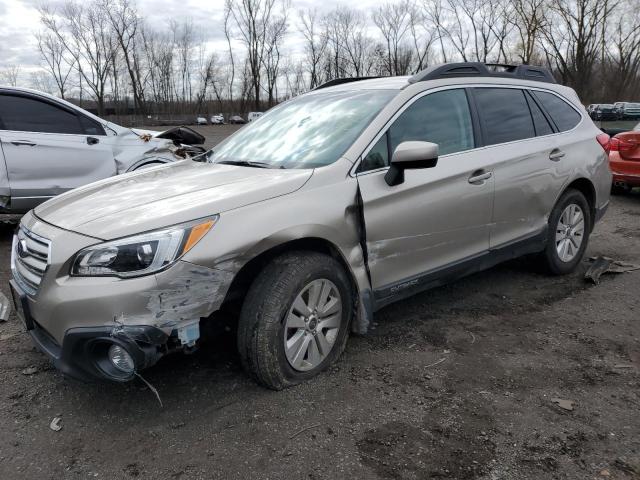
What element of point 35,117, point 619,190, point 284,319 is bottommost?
point 619,190

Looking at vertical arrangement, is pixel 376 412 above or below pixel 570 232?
below

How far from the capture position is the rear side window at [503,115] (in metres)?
3.81

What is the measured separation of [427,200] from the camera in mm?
3264

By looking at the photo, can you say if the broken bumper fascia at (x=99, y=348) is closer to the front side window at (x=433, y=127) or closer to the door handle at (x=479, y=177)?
the front side window at (x=433, y=127)

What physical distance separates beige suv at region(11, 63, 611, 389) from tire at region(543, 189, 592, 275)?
0.04 m

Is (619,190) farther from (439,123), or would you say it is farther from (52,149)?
(52,149)

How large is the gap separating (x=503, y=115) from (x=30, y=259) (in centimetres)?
331

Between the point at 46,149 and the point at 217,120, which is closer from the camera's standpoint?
the point at 46,149

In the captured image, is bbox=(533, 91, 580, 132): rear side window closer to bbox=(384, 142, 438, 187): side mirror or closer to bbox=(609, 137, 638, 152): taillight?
bbox=(384, 142, 438, 187): side mirror

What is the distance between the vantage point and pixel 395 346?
3.41 m

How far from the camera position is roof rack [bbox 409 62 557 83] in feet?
11.7

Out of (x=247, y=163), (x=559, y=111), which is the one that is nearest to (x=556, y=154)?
(x=559, y=111)

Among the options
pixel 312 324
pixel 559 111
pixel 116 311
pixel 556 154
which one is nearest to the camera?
pixel 116 311

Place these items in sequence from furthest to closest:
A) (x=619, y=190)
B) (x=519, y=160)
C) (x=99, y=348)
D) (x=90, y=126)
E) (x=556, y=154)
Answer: (x=619, y=190), (x=90, y=126), (x=556, y=154), (x=519, y=160), (x=99, y=348)
